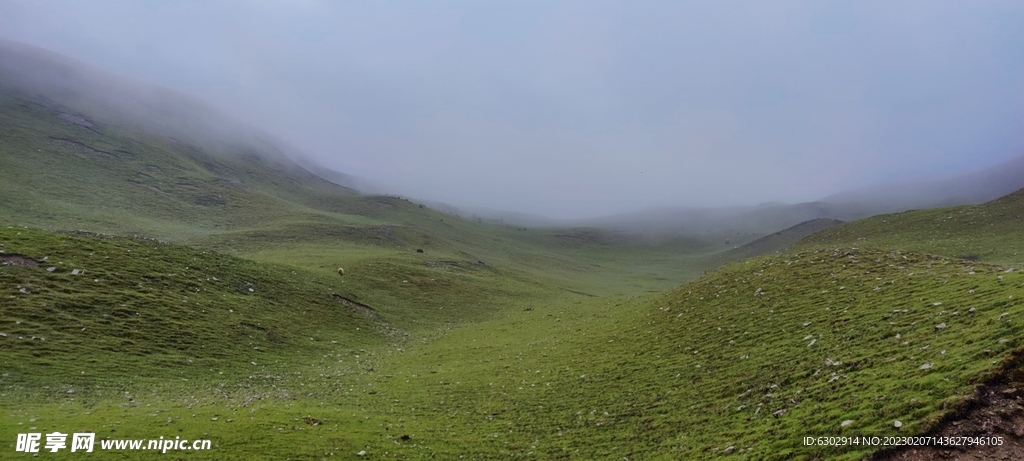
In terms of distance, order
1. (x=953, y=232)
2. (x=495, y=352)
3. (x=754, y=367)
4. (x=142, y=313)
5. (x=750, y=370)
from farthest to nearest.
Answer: (x=953, y=232), (x=495, y=352), (x=142, y=313), (x=754, y=367), (x=750, y=370)

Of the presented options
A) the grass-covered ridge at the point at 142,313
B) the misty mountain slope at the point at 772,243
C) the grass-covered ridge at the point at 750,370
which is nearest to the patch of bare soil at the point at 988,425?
the grass-covered ridge at the point at 750,370

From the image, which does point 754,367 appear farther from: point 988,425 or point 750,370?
point 988,425

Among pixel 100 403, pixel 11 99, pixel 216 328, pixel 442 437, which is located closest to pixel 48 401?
pixel 100 403

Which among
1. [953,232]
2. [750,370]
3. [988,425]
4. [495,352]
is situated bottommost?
[495,352]

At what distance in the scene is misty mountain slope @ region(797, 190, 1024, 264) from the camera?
132 ft

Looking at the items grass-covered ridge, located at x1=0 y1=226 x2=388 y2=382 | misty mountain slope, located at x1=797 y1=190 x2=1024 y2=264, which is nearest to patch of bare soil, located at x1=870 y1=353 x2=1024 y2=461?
grass-covered ridge, located at x1=0 y1=226 x2=388 y2=382

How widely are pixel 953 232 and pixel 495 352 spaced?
50308 mm

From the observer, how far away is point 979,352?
11789 mm

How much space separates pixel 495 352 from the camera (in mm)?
33000

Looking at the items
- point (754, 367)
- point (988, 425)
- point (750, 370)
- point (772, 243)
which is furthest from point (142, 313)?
point (772, 243)

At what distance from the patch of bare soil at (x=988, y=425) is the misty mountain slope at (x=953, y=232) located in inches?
1368

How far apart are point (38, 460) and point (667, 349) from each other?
23451 mm

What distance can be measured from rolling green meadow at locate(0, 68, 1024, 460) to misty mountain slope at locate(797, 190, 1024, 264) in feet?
1.18

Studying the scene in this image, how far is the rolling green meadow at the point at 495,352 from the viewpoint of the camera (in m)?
13.8
